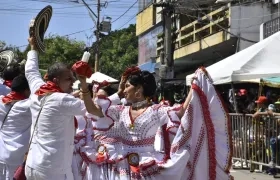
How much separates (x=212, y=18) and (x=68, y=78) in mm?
19009

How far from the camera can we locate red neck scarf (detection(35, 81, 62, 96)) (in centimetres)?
448

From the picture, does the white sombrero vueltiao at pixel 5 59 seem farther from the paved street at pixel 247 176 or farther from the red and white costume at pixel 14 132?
the paved street at pixel 247 176

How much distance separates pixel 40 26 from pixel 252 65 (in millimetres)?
7950

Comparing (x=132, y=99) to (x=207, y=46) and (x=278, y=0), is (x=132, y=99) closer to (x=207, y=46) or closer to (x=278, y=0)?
(x=278, y=0)

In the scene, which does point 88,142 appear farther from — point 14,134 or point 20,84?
point 20,84

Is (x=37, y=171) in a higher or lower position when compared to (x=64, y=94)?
lower

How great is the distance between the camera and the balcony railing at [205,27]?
21.3m

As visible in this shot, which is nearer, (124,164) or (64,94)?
(64,94)

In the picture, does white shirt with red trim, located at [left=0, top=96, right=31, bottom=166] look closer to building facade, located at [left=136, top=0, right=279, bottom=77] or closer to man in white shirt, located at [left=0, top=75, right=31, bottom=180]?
man in white shirt, located at [left=0, top=75, right=31, bottom=180]

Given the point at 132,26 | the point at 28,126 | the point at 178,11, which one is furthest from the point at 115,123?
the point at 132,26

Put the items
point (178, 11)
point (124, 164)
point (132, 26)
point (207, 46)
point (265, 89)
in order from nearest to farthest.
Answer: point (124, 164) < point (265, 89) < point (207, 46) < point (178, 11) < point (132, 26)

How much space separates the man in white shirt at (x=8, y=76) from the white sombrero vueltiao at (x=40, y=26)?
4.79ft

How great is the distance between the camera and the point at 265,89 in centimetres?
1478

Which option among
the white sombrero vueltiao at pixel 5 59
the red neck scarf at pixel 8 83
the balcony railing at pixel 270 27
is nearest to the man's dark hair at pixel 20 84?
the red neck scarf at pixel 8 83
